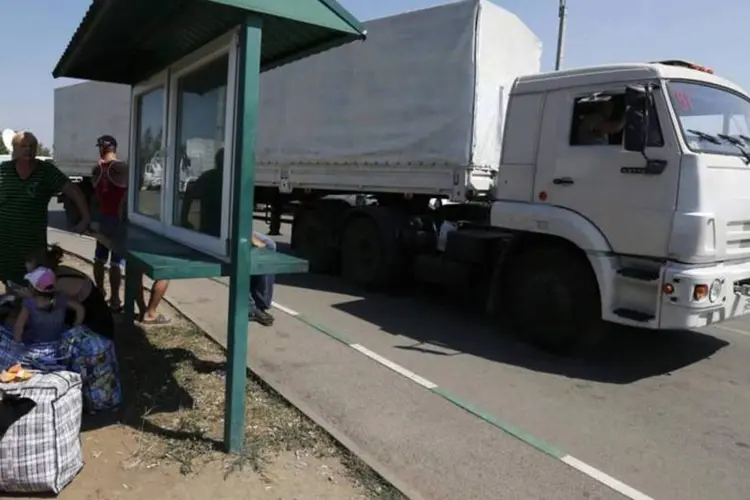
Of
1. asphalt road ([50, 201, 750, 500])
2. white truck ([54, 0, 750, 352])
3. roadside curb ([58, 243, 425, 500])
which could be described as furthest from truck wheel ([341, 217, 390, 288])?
roadside curb ([58, 243, 425, 500])

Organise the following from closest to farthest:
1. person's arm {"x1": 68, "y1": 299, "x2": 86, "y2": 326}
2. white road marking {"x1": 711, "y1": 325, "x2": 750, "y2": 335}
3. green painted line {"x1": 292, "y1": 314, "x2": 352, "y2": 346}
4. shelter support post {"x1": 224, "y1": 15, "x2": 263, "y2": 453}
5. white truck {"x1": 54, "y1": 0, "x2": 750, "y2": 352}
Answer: shelter support post {"x1": 224, "y1": 15, "x2": 263, "y2": 453}
person's arm {"x1": 68, "y1": 299, "x2": 86, "y2": 326}
white truck {"x1": 54, "y1": 0, "x2": 750, "y2": 352}
green painted line {"x1": 292, "y1": 314, "x2": 352, "y2": 346}
white road marking {"x1": 711, "y1": 325, "x2": 750, "y2": 335}

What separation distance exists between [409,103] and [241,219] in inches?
187

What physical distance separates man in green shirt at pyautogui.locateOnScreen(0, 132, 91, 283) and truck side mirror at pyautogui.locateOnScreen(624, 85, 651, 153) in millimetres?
4207

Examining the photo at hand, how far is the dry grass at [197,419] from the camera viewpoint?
130 inches

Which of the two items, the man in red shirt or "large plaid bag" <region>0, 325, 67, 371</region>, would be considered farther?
the man in red shirt

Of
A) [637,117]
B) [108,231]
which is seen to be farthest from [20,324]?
[637,117]

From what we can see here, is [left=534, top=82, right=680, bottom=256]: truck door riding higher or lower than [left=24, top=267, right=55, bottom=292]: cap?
higher

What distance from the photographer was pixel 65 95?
17328 mm

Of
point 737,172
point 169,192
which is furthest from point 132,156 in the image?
point 737,172

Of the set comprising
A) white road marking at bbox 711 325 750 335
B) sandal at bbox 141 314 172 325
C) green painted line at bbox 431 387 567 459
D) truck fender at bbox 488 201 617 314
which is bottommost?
green painted line at bbox 431 387 567 459

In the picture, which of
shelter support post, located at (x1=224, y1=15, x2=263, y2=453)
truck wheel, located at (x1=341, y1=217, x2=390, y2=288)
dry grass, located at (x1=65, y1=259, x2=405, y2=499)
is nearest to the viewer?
shelter support post, located at (x1=224, y1=15, x2=263, y2=453)

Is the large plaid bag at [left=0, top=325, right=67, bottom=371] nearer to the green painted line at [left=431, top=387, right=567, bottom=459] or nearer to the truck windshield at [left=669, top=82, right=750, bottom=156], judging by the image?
the green painted line at [left=431, top=387, right=567, bottom=459]

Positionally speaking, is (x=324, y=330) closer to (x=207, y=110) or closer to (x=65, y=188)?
(x=65, y=188)

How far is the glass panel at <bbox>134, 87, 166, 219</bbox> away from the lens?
4788 mm
